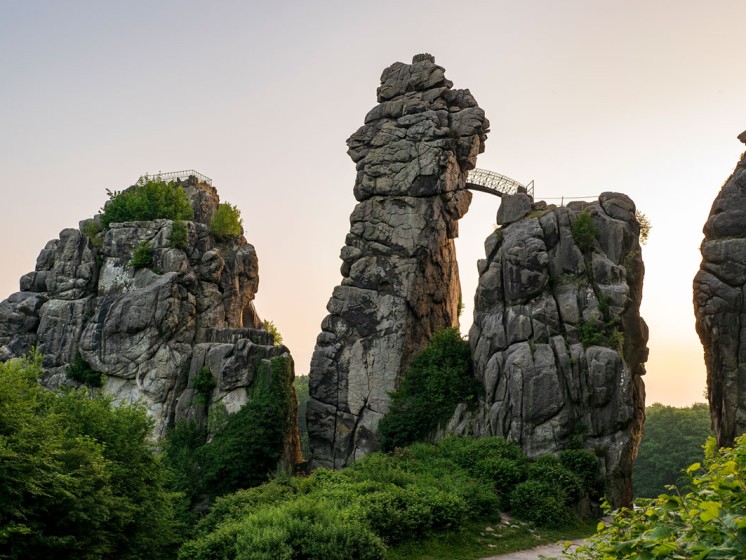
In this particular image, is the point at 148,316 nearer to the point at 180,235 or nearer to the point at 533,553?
the point at 180,235

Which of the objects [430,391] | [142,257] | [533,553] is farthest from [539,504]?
[142,257]

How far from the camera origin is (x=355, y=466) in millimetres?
24078

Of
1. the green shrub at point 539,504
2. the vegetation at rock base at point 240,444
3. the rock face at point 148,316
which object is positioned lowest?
the green shrub at point 539,504

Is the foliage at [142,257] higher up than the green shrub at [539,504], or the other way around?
the foliage at [142,257]

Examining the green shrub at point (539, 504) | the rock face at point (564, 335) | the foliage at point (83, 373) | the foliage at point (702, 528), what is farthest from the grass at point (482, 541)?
the foliage at point (83, 373)

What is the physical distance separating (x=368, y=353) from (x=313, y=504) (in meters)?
21.2

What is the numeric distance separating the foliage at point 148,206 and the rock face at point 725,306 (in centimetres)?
3313

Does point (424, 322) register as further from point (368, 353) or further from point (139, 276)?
point (139, 276)

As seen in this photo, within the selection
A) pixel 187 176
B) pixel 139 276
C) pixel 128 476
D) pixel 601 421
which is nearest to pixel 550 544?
pixel 601 421

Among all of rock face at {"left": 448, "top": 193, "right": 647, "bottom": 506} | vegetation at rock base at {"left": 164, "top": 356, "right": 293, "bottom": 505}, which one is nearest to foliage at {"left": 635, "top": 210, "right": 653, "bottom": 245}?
rock face at {"left": 448, "top": 193, "right": 647, "bottom": 506}

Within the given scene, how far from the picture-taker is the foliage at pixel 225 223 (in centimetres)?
4797

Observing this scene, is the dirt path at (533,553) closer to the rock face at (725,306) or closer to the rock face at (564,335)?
the rock face at (564,335)

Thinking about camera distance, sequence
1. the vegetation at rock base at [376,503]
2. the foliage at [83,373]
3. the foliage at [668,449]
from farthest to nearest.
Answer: the foliage at [668,449] → the foliage at [83,373] → the vegetation at rock base at [376,503]

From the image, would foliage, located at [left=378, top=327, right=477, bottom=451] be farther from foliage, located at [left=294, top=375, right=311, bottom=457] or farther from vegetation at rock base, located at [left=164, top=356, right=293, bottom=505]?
foliage, located at [left=294, top=375, right=311, bottom=457]
